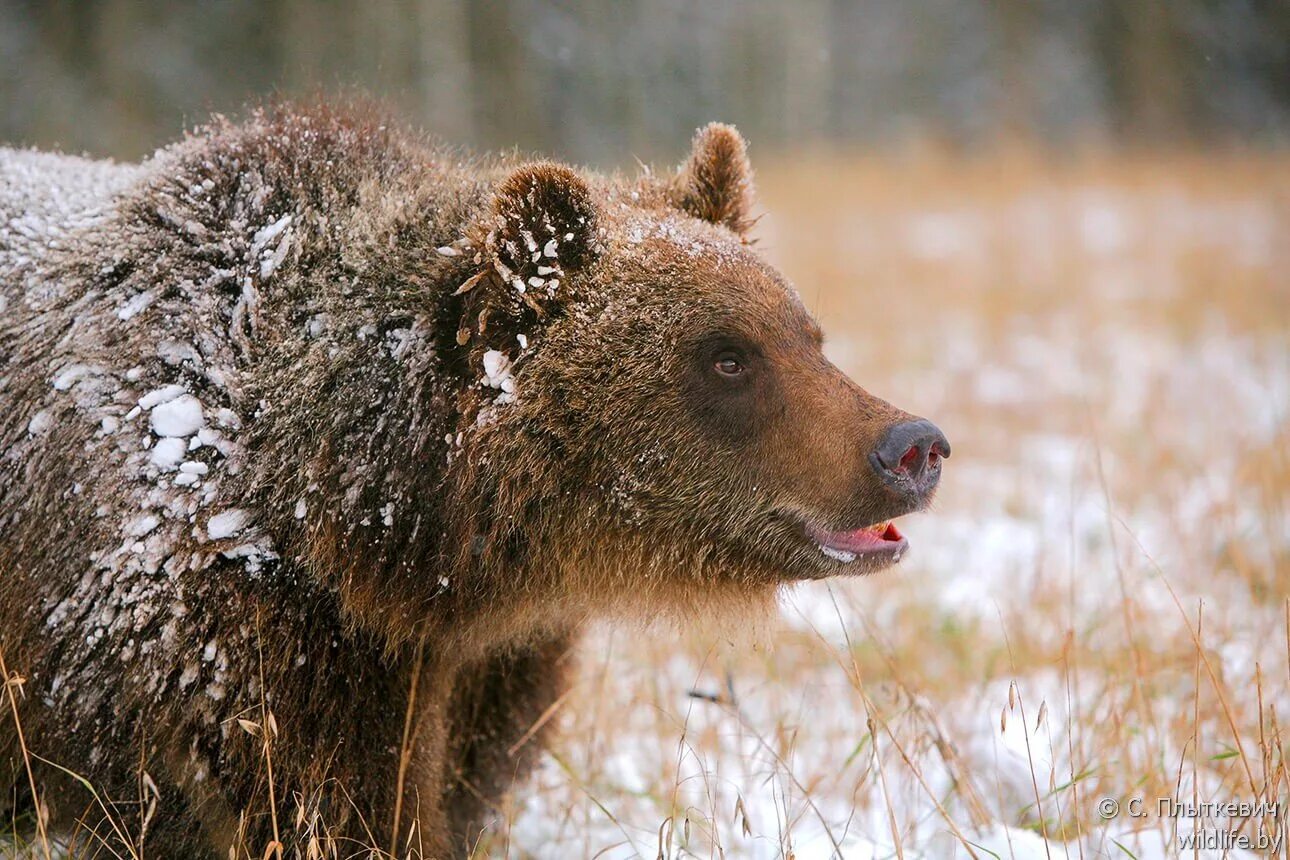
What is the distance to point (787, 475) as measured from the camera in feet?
9.37

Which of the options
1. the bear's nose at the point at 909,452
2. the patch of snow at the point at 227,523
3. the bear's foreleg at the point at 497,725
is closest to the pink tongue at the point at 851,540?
the bear's nose at the point at 909,452

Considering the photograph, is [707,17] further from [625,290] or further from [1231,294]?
[625,290]

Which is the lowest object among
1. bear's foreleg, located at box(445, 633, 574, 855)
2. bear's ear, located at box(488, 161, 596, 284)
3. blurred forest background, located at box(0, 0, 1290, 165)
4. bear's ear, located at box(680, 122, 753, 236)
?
bear's foreleg, located at box(445, 633, 574, 855)

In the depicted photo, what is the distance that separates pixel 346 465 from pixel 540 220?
0.79 meters

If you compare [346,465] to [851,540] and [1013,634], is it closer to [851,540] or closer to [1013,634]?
[851,540]

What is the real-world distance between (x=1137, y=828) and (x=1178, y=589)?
2401mm

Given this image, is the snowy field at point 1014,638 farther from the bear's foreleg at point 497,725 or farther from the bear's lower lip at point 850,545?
the bear's lower lip at point 850,545

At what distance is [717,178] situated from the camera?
3410mm

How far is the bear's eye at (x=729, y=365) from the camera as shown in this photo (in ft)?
9.51

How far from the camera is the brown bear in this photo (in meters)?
2.55

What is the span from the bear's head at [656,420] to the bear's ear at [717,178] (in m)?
0.46

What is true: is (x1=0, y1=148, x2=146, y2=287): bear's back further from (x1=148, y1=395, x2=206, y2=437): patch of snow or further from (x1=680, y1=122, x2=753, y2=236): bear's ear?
(x1=680, y1=122, x2=753, y2=236): bear's ear

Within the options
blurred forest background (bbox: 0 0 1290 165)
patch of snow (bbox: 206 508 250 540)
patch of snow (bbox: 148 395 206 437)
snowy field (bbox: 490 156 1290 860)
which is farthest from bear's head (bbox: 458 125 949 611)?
blurred forest background (bbox: 0 0 1290 165)

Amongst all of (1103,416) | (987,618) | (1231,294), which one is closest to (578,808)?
(987,618)
